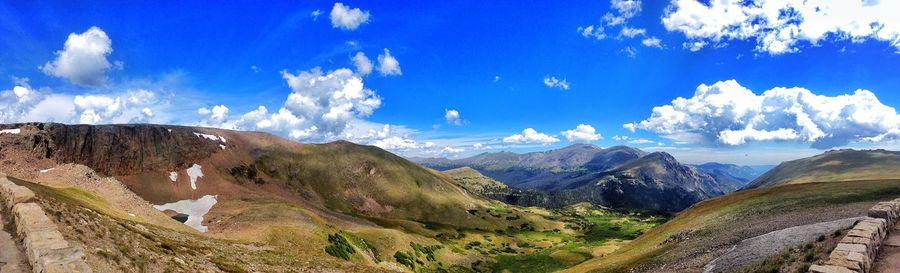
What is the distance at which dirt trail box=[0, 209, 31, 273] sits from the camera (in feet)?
65.6

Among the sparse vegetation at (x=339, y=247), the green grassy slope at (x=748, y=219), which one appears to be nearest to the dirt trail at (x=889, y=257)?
the green grassy slope at (x=748, y=219)

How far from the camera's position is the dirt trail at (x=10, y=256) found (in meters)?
20.0

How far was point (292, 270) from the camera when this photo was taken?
3891 cm

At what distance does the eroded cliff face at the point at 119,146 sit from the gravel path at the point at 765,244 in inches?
4891

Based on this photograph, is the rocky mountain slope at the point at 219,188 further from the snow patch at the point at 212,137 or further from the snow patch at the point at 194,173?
the snow patch at the point at 212,137

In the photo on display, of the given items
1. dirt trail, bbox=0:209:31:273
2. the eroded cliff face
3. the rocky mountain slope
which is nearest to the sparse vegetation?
the rocky mountain slope

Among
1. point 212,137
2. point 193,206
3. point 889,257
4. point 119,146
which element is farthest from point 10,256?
point 212,137

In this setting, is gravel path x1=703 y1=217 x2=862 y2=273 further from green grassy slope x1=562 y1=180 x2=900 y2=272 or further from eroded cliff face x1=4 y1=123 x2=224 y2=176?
eroded cliff face x1=4 y1=123 x2=224 y2=176

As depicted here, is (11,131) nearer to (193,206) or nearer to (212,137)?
(193,206)

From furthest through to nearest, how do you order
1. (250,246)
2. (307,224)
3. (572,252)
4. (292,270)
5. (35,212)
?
(572,252) < (307,224) < (250,246) < (292,270) < (35,212)

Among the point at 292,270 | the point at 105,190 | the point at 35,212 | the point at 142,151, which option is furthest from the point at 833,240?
the point at 142,151

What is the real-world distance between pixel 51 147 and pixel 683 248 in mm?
128856

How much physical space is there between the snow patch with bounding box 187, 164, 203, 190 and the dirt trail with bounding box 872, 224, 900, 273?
139m

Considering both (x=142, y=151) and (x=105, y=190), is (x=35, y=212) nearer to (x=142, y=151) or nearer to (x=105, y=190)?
(x=105, y=190)
